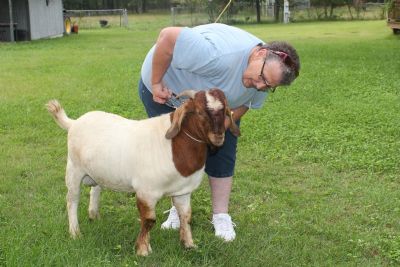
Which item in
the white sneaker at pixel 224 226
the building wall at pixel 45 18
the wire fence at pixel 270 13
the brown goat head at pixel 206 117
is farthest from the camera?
the wire fence at pixel 270 13

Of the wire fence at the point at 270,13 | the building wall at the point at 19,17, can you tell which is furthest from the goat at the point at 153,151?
the wire fence at the point at 270,13

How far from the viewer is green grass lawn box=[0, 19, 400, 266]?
4.02 meters

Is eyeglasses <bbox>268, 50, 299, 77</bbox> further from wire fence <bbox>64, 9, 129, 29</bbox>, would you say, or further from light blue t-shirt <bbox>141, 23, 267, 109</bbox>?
wire fence <bbox>64, 9, 129, 29</bbox>

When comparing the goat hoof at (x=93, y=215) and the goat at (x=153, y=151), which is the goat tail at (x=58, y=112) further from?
the goat hoof at (x=93, y=215)

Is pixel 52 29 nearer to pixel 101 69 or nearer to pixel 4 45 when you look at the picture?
pixel 4 45

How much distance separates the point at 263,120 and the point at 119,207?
3.86m

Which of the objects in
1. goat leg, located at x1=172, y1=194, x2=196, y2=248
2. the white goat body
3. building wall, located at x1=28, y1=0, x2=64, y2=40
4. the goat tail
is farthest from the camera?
building wall, located at x1=28, y1=0, x2=64, y2=40

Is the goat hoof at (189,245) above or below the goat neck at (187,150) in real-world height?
below

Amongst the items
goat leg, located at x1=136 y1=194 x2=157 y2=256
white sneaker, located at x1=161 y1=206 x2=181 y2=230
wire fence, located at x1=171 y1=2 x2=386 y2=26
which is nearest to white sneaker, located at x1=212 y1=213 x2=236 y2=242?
white sneaker, located at x1=161 y1=206 x2=181 y2=230

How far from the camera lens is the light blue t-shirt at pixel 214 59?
373 centimetres

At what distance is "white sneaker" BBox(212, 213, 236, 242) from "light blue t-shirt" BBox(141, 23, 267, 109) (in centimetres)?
98

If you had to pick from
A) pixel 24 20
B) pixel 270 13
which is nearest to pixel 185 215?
pixel 24 20

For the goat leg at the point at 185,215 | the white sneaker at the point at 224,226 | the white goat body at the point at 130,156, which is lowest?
the white sneaker at the point at 224,226

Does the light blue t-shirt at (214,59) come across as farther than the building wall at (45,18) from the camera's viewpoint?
No
